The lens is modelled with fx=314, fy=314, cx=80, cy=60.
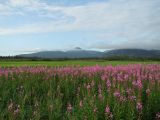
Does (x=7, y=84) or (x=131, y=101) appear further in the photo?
(x=7, y=84)

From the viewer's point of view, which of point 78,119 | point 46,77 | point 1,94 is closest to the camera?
point 78,119

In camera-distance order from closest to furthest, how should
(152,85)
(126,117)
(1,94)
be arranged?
(126,117), (152,85), (1,94)

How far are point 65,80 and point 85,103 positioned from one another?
512 centimetres

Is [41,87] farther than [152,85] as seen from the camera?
Yes

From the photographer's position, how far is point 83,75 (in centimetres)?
1391

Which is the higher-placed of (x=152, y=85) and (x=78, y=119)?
(x=152, y=85)

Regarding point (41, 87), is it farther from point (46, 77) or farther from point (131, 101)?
point (131, 101)

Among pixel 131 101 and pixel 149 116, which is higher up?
pixel 131 101

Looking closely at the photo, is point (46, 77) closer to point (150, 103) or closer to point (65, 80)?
point (65, 80)

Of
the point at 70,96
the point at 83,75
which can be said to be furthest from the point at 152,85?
the point at 83,75

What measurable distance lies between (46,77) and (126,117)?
23.8 ft

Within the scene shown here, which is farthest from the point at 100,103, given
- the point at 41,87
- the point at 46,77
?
the point at 46,77

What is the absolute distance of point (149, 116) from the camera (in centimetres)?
758

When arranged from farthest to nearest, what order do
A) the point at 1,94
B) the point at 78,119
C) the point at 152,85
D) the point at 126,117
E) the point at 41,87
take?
the point at 41,87
the point at 1,94
the point at 152,85
the point at 78,119
the point at 126,117
